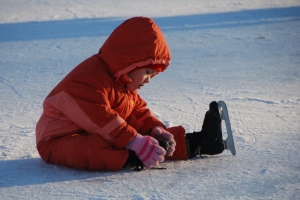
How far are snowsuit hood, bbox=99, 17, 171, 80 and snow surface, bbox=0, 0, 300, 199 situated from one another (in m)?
0.54

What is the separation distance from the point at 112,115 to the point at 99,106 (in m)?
0.08

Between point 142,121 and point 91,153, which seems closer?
point 91,153

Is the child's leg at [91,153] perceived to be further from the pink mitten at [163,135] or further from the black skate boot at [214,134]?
the black skate boot at [214,134]

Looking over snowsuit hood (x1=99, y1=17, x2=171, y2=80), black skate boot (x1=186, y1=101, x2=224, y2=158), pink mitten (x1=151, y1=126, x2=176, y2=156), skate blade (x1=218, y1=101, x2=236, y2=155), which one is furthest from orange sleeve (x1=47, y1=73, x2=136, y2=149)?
skate blade (x1=218, y1=101, x2=236, y2=155)

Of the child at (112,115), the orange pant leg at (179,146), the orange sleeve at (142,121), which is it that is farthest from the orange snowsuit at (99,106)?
the orange pant leg at (179,146)

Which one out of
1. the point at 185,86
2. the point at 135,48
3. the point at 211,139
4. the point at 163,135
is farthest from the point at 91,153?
the point at 185,86

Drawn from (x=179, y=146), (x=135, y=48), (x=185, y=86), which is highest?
(x=135, y=48)

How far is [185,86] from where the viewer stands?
4.95m

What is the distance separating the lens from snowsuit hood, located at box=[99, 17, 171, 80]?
10.0ft

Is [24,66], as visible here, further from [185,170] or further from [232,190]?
[232,190]

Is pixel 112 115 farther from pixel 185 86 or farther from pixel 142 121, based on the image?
pixel 185 86

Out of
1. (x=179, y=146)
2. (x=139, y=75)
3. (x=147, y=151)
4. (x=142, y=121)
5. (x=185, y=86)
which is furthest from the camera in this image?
(x=185, y=86)

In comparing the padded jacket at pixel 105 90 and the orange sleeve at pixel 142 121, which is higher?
the padded jacket at pixel 105 90

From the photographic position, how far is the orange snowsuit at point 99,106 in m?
3.01
